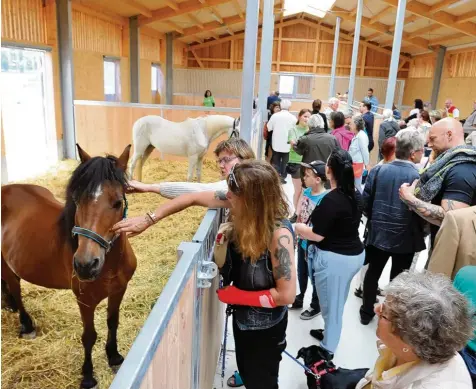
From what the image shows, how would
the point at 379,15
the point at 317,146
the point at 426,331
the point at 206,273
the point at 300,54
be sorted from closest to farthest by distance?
the point at 426,331, the point at 206,273, the point at 317,146, the point at 379,15, the point at 300,54

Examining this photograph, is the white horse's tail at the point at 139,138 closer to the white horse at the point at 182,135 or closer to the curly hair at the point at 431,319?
the white horse at the point at 182,135

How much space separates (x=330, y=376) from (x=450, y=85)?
60.3ft

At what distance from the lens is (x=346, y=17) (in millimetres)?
16531

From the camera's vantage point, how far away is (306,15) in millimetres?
21000

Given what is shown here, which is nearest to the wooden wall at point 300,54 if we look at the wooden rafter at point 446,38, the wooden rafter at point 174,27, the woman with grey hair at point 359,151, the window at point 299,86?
the window at point 299,86

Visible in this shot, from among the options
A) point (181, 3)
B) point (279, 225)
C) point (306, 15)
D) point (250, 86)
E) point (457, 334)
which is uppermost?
point (306, 15)

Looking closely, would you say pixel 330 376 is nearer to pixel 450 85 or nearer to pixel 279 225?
pixel 279 225

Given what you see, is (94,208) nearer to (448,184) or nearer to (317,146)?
(448,184)

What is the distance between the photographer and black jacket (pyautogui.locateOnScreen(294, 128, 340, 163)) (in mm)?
4293

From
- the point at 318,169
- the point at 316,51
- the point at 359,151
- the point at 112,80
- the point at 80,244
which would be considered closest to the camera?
the point at 80,244

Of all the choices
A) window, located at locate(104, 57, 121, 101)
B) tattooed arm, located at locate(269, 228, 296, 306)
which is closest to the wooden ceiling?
window, located at locate(104, 57, 121, 101)

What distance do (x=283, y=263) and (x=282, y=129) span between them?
190 inches

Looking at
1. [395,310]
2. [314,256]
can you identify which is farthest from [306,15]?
[395,310]

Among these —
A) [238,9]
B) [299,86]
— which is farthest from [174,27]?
[299,86]
